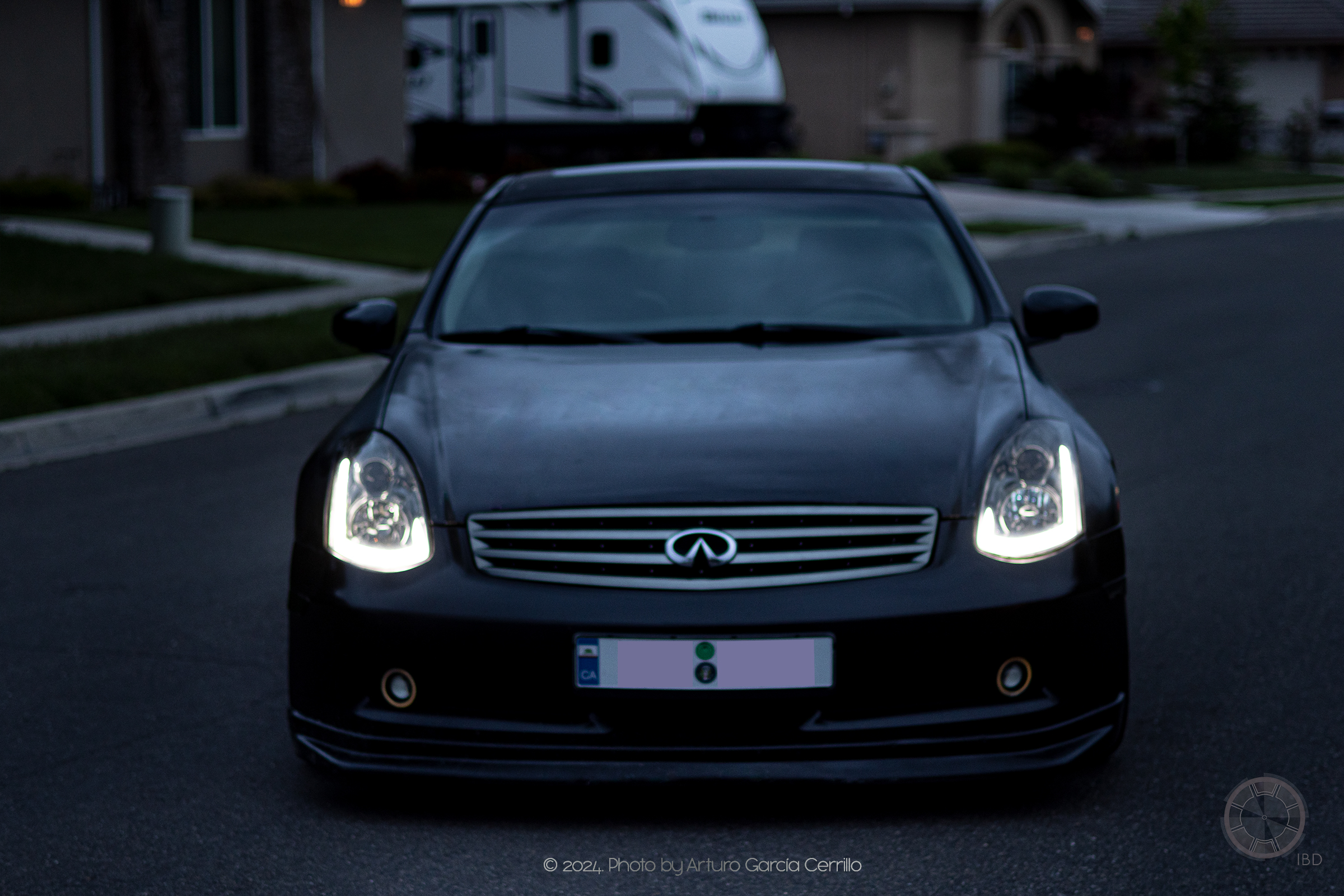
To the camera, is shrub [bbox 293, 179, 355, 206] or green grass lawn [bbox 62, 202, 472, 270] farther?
shrub [bbox 293, 179, 355, 206]

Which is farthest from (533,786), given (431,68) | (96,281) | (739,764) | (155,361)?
(431,68)

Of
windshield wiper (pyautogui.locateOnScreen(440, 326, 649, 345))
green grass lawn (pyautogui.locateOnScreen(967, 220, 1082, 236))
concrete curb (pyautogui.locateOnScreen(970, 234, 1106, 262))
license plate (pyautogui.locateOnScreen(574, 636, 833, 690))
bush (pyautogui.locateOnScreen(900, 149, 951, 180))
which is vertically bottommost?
license plate (pyautogui.locateOnScreen(574, 636, 833, 690))

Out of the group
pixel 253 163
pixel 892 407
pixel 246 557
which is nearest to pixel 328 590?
pixel 892 407

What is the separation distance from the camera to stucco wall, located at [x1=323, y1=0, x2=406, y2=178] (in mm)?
26688

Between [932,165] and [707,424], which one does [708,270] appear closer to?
[707,424]

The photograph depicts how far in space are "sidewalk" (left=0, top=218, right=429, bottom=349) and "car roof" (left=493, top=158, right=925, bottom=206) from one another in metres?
6.86

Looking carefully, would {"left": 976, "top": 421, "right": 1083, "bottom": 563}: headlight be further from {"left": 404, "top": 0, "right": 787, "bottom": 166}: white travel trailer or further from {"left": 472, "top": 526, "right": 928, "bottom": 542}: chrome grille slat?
{"left": 404, "top": 0, "right": 787, "bottom": 166}: white travel trailer

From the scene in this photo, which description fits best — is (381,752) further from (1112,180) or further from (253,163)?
(1112,180)

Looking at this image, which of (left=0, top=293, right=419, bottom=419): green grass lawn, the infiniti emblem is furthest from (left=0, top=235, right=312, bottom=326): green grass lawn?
the infiniti emblem

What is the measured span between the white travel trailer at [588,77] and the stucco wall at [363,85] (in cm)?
→ 264

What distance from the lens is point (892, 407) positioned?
426cm

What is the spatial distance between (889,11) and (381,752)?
3703 centimetres

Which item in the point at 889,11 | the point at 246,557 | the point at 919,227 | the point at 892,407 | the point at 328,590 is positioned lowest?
the point at 246,557

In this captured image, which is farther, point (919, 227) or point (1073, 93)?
point (1073, 93)
